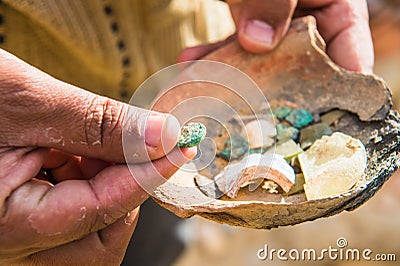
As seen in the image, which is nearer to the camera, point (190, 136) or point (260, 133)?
point (190, 136)

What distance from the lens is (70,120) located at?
24.0 inches

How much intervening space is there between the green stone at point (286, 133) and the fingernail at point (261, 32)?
149 millimetres

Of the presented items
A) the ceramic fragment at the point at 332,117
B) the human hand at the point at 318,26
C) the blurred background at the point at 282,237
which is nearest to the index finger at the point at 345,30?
the human hand at the point at 318,26

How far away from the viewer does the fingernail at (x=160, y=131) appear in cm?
61

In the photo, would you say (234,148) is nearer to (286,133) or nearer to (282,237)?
(286,133)

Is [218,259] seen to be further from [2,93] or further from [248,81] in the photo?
[2,93]

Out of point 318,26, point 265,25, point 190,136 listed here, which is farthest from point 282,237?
point 190,136

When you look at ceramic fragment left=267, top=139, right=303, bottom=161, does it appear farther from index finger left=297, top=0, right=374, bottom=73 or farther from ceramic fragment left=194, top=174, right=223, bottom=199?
index finger left=297, top=0, right=374, bottom=73

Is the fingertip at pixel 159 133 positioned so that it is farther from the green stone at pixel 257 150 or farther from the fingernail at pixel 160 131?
the green stone at pixel 257 150

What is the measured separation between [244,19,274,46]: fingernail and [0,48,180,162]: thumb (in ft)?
0.99

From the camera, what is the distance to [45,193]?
62cm

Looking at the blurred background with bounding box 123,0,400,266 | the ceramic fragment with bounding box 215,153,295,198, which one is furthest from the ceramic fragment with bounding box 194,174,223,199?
the blurred background with bounding box 123,0,400,266

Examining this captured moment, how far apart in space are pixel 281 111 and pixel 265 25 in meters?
0.15

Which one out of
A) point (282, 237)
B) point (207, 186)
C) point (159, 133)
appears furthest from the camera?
point (282, 237)
